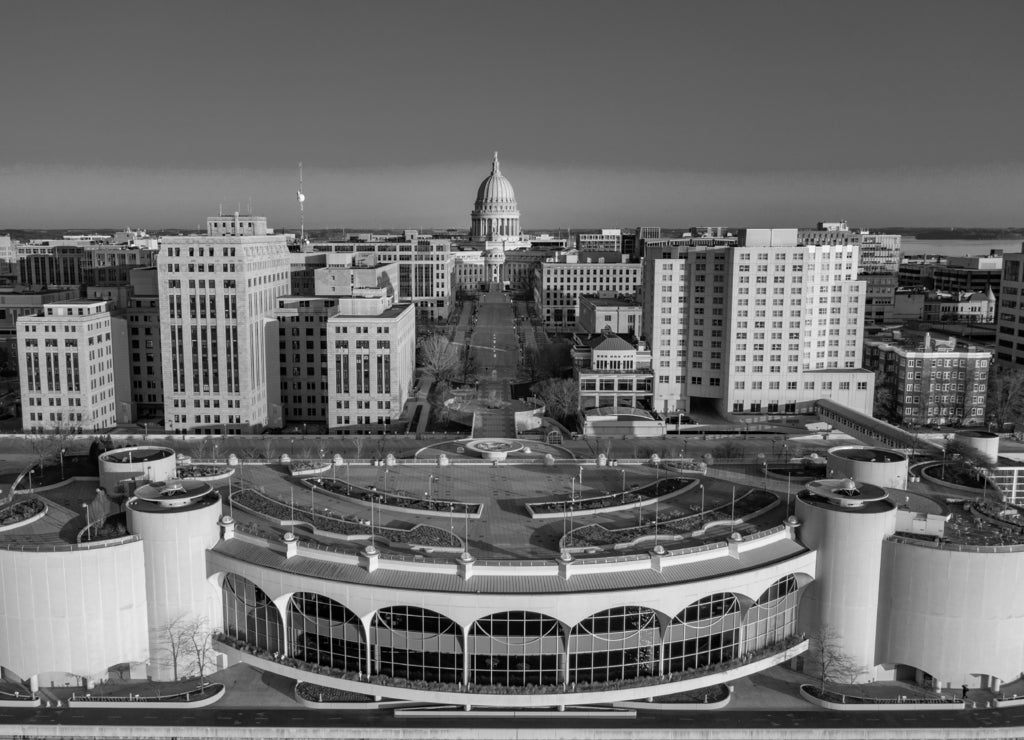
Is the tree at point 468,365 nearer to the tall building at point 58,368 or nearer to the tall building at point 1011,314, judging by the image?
the tall building at point 58,368

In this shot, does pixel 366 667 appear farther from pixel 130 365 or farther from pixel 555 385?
pixel 130 365

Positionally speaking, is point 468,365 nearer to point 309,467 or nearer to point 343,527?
point 309,467

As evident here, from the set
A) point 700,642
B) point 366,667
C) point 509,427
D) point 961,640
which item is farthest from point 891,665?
point 509,427

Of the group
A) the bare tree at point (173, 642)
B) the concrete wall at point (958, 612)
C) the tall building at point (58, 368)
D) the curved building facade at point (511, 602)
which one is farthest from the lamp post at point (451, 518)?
the tall building at point (58, 368)

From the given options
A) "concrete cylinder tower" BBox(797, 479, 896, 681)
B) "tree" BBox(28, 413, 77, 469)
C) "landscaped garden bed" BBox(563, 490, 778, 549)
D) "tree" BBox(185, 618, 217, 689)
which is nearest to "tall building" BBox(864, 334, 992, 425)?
"landscaped garden bed" BBox(563, 490, 778, 549)

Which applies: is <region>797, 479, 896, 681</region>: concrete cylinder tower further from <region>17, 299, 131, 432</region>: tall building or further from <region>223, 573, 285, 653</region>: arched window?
<region>17, 299, 131, 432</region>: tall building
